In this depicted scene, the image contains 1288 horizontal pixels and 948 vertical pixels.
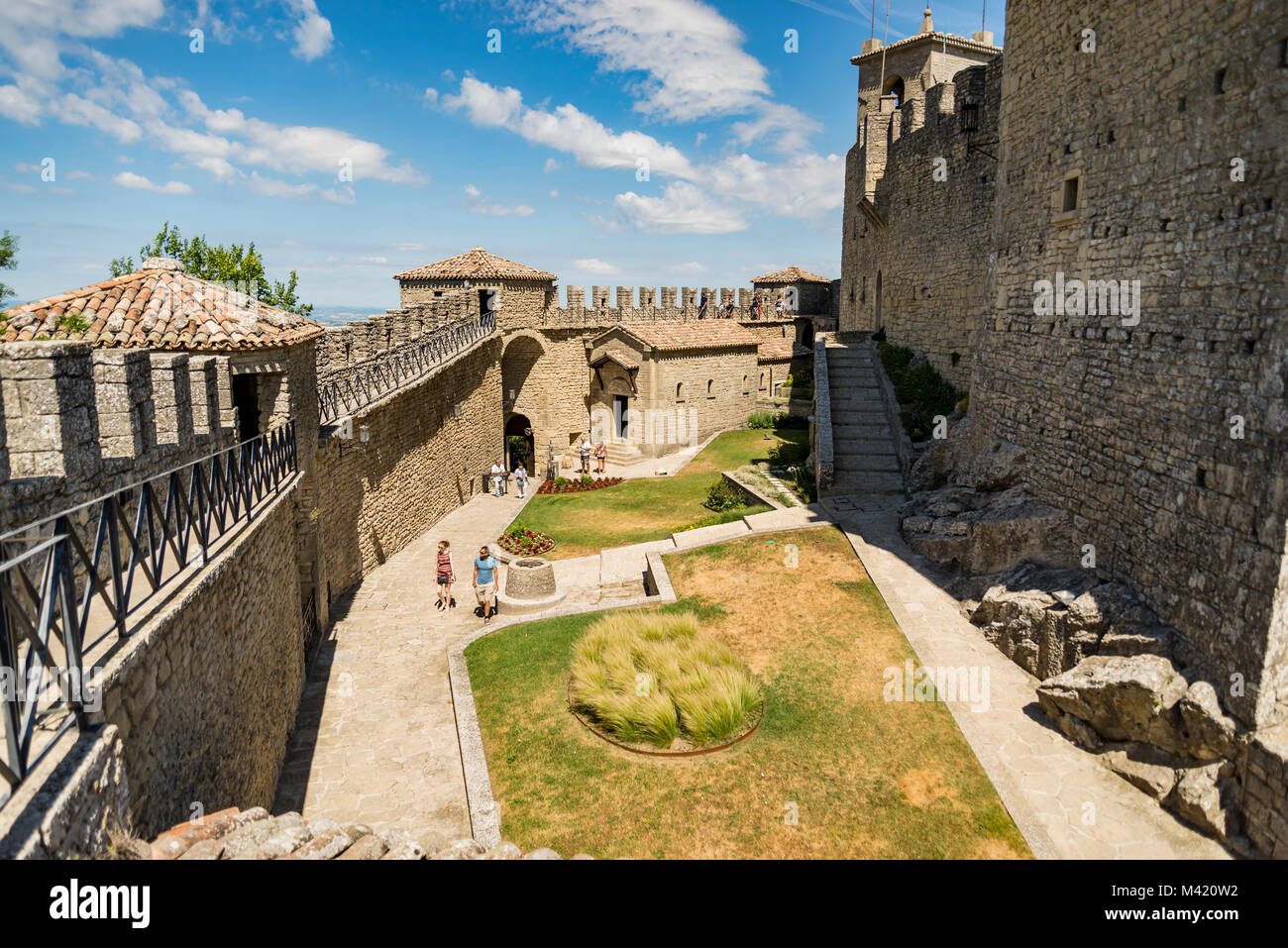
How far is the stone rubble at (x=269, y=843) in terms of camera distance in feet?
12.2

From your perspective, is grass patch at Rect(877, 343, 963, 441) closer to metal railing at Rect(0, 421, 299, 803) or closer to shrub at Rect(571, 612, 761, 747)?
shrub at Rect(571, 612, 761, 747)

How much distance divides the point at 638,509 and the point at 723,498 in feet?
9.96

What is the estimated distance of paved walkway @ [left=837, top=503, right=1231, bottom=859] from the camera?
6598 mm

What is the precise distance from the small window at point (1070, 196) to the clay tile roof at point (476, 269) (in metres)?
20.7

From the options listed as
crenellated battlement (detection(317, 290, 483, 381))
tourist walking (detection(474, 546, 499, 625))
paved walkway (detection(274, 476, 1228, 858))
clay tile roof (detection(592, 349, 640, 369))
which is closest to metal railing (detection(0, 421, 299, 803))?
paved walkway (detection(274, 476, 1228, 858))

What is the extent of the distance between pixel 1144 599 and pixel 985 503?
3.79 m

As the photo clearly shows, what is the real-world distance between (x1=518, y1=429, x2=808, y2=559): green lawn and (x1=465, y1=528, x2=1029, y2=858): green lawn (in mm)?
6130

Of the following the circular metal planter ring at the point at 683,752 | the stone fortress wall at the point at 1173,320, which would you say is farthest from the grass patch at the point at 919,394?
the circular metal planter ring at the point at 683,752

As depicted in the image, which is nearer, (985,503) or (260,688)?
(260,688)

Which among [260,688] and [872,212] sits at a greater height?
[872,212]

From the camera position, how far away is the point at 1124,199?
30.1 feet

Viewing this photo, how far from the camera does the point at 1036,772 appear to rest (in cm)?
759

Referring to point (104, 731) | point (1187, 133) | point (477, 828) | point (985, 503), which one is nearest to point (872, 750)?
point (477, 828)
